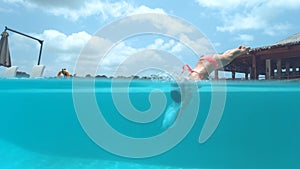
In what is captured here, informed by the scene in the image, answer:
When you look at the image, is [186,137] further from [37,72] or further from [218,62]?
[218,62]

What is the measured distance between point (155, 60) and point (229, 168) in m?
7.26

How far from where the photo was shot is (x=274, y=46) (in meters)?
10.2

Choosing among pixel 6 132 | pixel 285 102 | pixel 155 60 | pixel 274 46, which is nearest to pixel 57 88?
pixel 6 132

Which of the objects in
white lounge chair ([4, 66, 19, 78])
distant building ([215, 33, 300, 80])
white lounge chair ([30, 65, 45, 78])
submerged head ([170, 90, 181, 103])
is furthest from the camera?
white lounge chair ([30, 65, 45, 78])

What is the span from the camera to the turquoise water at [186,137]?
9.67m

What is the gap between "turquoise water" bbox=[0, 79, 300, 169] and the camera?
9.67 meters

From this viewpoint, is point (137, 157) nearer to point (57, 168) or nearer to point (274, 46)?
point (57, 168)

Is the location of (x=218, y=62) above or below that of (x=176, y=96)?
above

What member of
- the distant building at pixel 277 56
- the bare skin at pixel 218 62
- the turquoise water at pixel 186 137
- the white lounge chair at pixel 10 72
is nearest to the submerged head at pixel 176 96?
the bare skin at pixel 218 62

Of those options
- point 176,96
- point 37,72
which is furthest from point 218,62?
point 37,72

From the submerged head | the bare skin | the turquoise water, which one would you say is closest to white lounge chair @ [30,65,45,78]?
the turquoise water

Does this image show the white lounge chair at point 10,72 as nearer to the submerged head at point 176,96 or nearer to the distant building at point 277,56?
the distant building at point 277,56

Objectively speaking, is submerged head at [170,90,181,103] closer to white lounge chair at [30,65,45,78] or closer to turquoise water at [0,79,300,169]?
turquoise water at [0,79,300,169]

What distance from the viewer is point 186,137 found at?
12539mm
